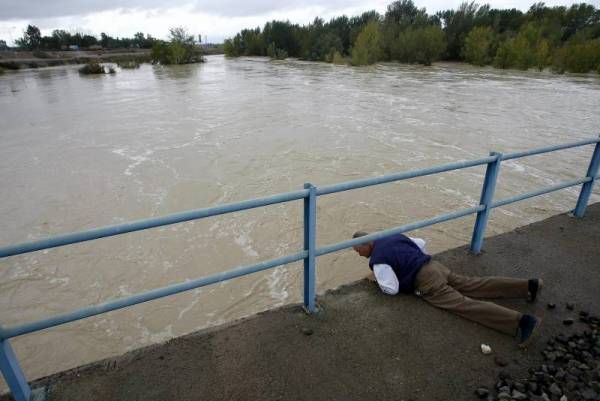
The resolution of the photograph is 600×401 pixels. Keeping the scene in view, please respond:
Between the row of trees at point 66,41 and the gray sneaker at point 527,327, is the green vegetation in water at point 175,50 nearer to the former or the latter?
the row of trees at point 66,41

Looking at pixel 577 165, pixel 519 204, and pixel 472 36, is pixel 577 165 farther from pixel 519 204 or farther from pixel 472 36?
pixel 472 36

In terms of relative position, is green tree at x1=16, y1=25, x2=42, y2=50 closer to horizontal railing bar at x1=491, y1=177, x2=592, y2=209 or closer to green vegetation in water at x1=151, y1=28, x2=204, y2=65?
green vegetation in water at x1=151, y1=28, x2=204, y2=65

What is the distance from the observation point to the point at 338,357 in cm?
250

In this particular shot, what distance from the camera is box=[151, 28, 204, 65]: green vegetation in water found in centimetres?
5440

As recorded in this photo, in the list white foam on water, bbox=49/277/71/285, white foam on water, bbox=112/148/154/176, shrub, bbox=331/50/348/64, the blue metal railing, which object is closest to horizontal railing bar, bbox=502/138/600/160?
the blue metal railing

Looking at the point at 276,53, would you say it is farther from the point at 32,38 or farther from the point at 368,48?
the point at 32,38

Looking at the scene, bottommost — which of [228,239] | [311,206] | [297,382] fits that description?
[228,239]

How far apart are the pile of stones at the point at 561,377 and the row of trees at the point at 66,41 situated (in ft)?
296

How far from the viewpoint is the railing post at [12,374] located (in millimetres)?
2016

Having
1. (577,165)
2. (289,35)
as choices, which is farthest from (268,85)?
(289,35)

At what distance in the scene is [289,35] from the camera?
67812mm

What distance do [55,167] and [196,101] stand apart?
1121cm

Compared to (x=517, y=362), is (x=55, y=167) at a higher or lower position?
lower

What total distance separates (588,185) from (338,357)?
11.7ft
